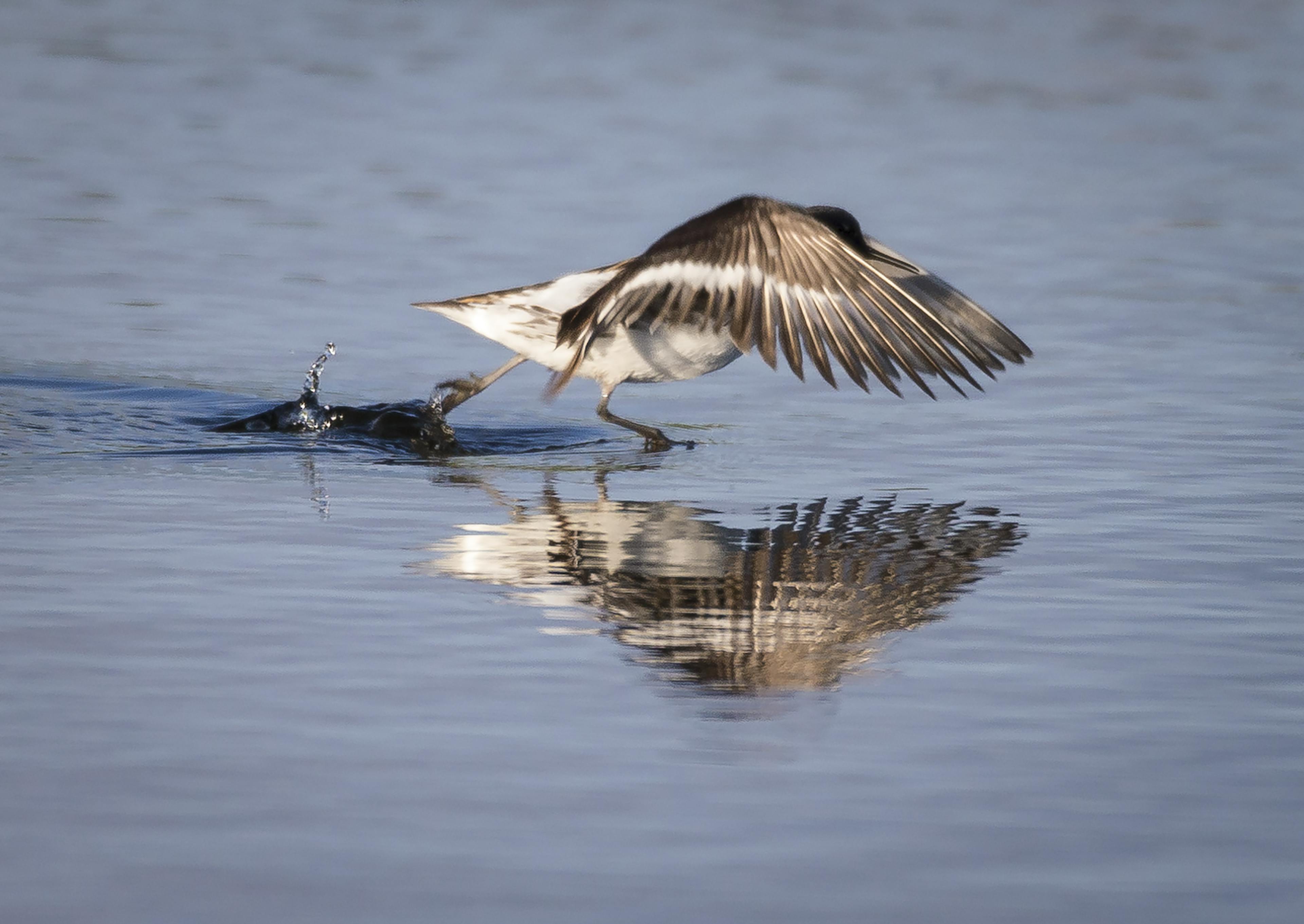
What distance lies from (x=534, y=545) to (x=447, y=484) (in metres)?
1.32

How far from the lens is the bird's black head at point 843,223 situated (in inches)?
342

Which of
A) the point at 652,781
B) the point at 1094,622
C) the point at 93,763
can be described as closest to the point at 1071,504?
the point at 1094,622

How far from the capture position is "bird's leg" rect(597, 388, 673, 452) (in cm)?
880

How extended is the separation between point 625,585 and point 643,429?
2.83 m

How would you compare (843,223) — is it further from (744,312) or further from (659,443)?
(744,312)

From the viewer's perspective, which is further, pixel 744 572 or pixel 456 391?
pixel 456 391

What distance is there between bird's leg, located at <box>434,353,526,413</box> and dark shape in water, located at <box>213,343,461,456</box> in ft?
0.28

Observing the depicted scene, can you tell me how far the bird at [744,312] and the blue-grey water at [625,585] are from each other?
1.40 ft

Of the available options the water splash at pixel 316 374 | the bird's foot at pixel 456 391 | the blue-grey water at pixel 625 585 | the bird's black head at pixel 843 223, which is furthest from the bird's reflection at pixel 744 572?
the water splash at pixel 316 374

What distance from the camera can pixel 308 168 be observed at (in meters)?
15.2

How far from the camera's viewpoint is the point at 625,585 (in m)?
6.12

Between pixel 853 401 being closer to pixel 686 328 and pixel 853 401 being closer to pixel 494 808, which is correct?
pixel 686 328

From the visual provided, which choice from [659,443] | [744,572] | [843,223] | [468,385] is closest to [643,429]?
[659,443]

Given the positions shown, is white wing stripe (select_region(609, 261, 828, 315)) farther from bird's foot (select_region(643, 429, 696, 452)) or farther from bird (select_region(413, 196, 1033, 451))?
bird's foot (select_region(643, 429, 696, 452))
